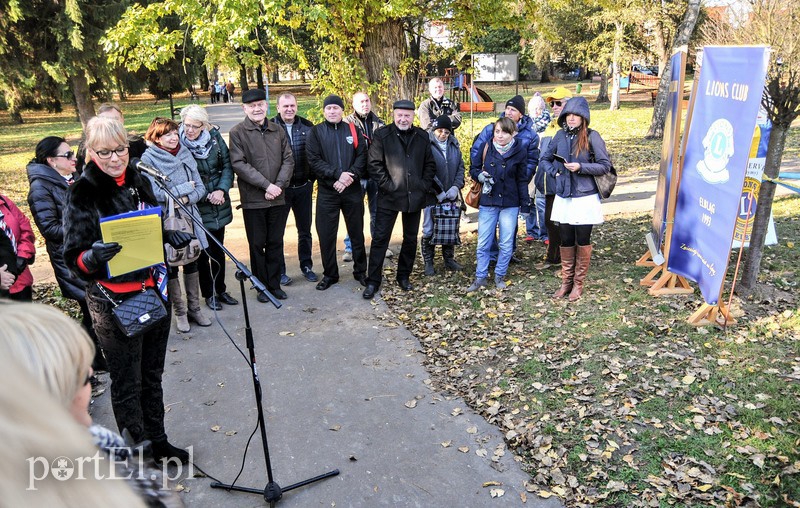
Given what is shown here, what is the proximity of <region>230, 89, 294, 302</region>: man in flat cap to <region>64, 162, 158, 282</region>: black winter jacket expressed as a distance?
294cm

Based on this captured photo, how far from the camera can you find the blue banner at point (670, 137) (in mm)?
5684

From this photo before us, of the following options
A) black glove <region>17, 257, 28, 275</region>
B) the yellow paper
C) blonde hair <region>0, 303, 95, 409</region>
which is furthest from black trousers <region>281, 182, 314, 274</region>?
blonde hair <region>0, 303, 95, 409</region>

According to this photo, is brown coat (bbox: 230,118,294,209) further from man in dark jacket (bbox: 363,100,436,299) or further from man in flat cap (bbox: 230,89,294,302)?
→ man in dark jacket (bbox: 363,100,436,299)

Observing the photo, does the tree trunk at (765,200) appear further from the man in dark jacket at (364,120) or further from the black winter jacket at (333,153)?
the black winter jacket at (333,153)

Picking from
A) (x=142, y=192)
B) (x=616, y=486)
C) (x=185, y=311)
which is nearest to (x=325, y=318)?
(x=185, y=311)

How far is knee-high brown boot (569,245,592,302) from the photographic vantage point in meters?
6.36

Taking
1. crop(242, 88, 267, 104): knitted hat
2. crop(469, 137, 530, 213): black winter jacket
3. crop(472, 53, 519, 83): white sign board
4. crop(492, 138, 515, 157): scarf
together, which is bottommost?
crop(469, 137, 530, 213): black winter jacket

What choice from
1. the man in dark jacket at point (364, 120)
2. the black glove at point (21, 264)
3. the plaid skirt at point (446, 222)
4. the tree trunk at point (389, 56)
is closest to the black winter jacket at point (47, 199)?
the black glove at point (21, 264)

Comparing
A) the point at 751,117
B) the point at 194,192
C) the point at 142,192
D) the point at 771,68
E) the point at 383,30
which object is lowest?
the point at 194,192

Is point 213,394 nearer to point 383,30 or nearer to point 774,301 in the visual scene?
point 774,301

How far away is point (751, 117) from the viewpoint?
4.73 metres

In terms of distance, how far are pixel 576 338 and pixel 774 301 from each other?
219cm

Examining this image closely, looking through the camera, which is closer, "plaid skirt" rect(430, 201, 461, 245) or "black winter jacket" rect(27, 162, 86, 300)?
"black winter jacket" rect(27, 162, 86, 300)

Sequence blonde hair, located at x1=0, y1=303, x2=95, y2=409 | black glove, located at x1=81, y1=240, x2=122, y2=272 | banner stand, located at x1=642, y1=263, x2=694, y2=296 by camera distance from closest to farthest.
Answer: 1. blonde hair, located at x1=0, y1=303, x2=95, y2=409
2. black glove, located at x1=81, y1=240, x2=122, y2=272
3. banner stand, located at x1=642, y1=263, x2=694, y2=296
